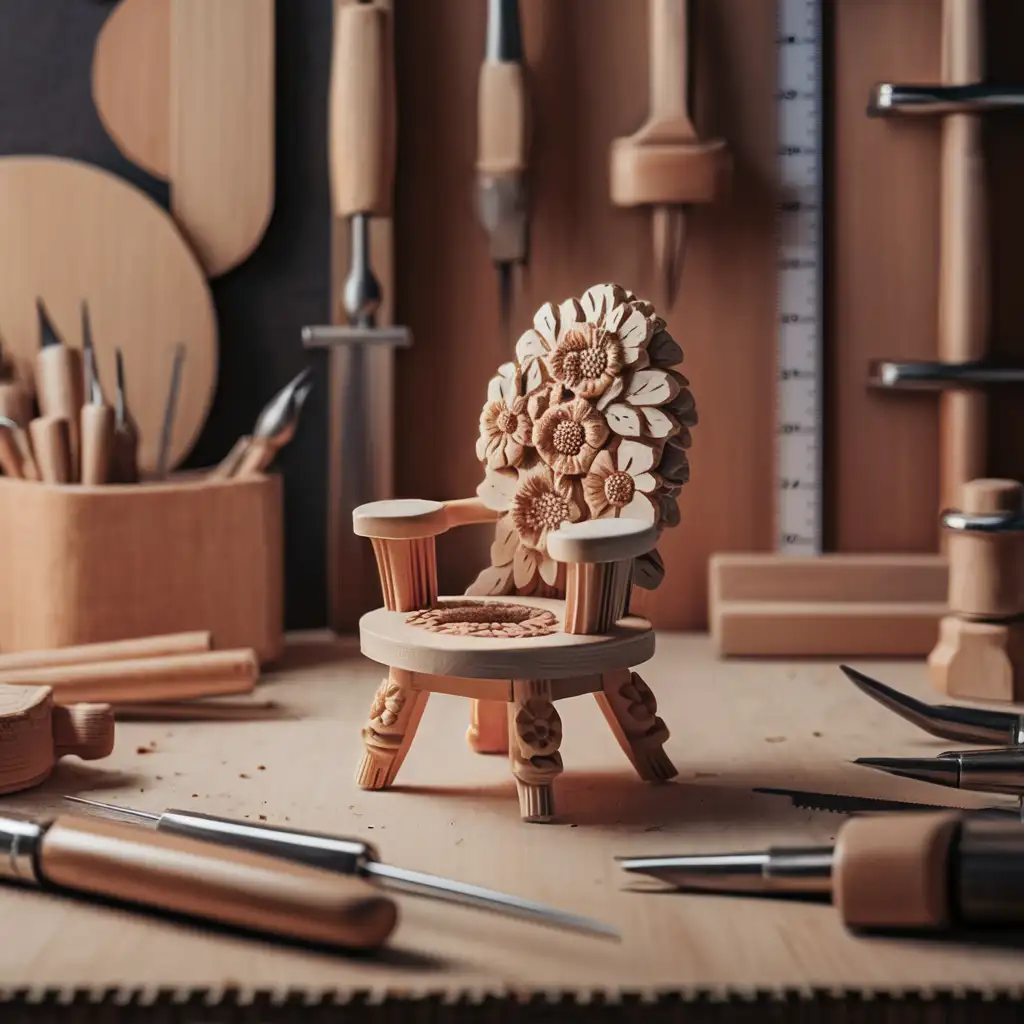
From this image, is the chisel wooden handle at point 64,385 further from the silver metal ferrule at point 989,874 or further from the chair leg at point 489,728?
the silver metal ferrule at point 989,874

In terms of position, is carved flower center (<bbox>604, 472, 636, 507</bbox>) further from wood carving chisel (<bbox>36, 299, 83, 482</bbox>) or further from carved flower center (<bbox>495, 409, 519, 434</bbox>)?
wood carving chisel (<bbox>36, 299, 83, 482</bbox>)

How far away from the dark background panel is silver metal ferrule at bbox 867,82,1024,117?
57cm

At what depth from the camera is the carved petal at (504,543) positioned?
40.7 inches

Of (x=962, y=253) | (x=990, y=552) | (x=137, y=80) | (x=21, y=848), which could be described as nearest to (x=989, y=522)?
(x=990, y=552)

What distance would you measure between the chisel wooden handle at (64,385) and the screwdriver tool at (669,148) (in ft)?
1.81

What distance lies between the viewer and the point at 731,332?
56.4 inches

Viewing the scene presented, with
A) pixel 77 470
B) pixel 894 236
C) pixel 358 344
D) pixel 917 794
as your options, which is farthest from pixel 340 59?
pixel 917 794

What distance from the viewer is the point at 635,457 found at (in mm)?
960

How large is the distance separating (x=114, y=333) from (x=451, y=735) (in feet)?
1.94

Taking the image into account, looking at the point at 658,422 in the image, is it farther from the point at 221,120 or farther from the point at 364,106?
the point at 221,120

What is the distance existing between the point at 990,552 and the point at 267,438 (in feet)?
2.15

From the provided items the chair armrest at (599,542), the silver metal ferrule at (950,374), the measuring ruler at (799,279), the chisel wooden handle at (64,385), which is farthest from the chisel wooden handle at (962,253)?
the chisel wooden handle at (64,385)

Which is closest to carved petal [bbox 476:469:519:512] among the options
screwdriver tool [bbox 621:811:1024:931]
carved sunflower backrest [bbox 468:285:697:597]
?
carved sunflower backrest [bbox 468:285:697:597]

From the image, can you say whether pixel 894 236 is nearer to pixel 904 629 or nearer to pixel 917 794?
pixel 904 629
